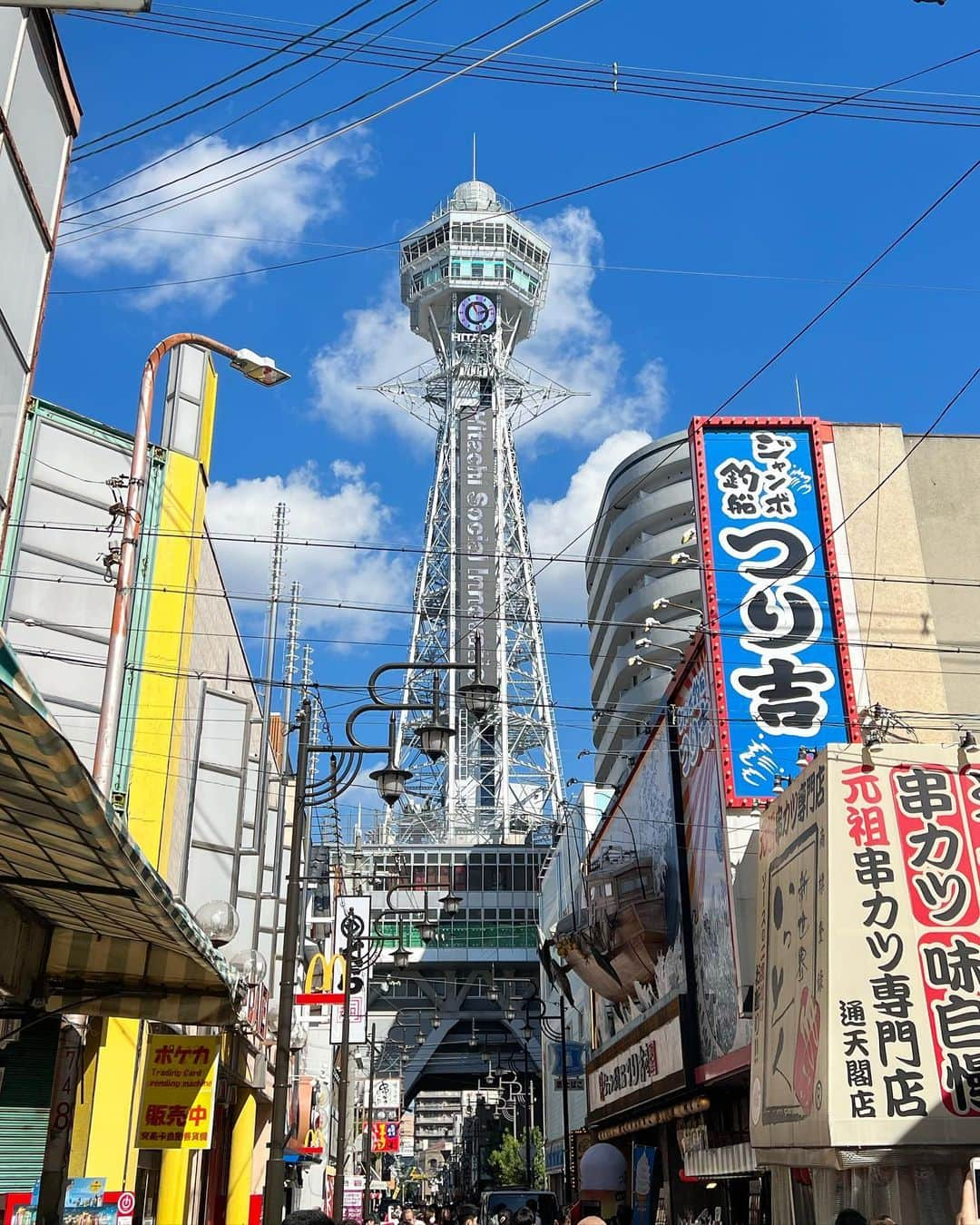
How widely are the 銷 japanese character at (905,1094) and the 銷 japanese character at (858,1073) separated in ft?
0.52

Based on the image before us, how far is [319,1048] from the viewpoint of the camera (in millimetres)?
53500

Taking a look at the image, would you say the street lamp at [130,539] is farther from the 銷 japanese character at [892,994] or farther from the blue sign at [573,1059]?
the blue sign at [573,1059]

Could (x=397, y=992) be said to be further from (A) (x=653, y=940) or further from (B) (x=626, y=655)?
(A) (x=653, y=940)

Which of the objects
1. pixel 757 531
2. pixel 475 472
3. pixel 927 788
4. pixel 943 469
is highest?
pixel 475 472

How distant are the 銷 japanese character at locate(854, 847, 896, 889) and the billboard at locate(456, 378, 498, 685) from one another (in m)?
87.3

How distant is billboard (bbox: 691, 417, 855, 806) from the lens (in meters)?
20.6

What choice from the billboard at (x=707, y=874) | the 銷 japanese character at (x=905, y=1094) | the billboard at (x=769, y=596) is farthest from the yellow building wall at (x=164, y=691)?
the 銷 japanese character at (x=905, y=1094)

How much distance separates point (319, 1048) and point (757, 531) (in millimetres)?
39882

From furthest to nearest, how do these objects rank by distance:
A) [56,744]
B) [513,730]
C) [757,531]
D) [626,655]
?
[513,730] → [626,655] → [757,531] → [56,744]

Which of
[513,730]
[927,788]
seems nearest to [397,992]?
[513,730]

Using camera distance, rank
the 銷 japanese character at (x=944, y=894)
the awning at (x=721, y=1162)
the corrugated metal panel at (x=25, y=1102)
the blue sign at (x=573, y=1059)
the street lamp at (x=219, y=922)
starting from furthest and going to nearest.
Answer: the blue sign at (x=573, y=1059) → the awning at (x=721, y=1162) → the street lamp at (x=219, y=922) → the corrugated metal panel at (x=25, y=1102) → the 銷 japanese character at (x=944, y=894)

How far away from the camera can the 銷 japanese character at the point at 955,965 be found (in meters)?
11.2

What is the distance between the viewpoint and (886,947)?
11523 millimetres

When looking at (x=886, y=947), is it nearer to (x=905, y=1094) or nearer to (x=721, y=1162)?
(x=905, y=1094)
